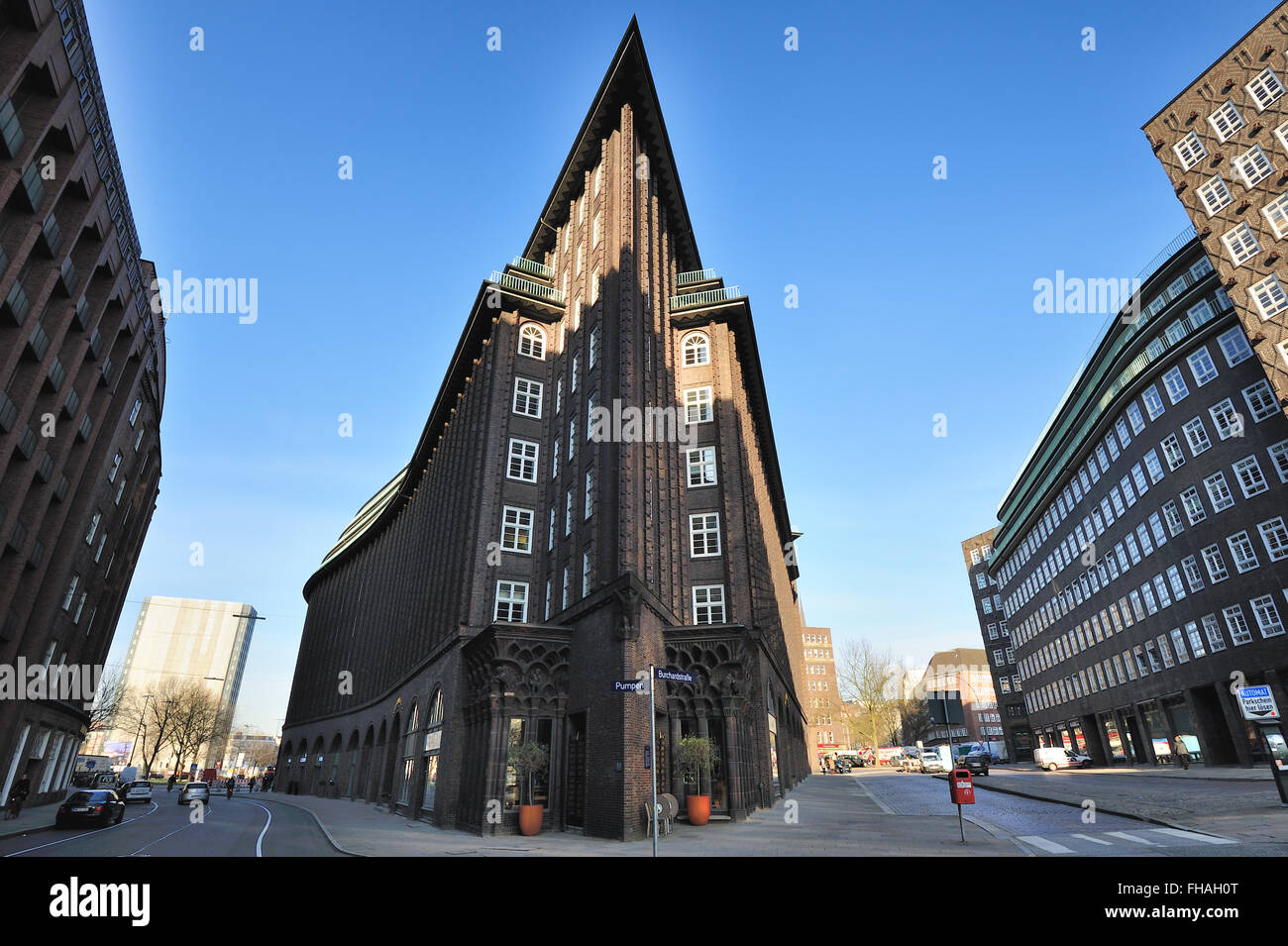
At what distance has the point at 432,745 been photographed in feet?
98.2

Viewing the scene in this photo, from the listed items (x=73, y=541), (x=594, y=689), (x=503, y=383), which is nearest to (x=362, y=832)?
(x=594, y=689)

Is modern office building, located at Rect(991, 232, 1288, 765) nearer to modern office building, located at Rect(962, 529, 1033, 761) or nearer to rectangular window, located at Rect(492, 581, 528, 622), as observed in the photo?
modern office building, located at Rect(962, 529, 1033, 761)

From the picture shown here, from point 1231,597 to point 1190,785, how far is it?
19.0 meters

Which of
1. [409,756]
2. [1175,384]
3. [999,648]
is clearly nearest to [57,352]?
[409,756]

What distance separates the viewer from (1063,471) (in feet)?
211

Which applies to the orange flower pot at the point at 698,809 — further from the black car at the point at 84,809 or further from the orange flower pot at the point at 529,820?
the black car at the point at 84,809

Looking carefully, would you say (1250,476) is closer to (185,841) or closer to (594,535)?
(594,535)

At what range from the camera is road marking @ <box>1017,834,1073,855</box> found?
41.7ft

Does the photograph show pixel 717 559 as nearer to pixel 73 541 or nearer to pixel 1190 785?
pixel 1190 785

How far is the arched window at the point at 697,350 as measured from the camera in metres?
37.1

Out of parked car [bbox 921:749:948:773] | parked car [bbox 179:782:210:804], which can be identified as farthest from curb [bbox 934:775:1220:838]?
parked car [bbox 179:782:210:804]

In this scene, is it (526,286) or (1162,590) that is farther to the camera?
(1162,590)

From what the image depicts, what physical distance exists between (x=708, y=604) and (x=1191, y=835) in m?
19.3

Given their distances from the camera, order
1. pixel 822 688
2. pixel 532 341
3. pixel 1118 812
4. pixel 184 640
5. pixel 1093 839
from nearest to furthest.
→ pixel 1093 839
pixel 1118 812
pixel 532 341
pixel 822 688
pixel 184 640
